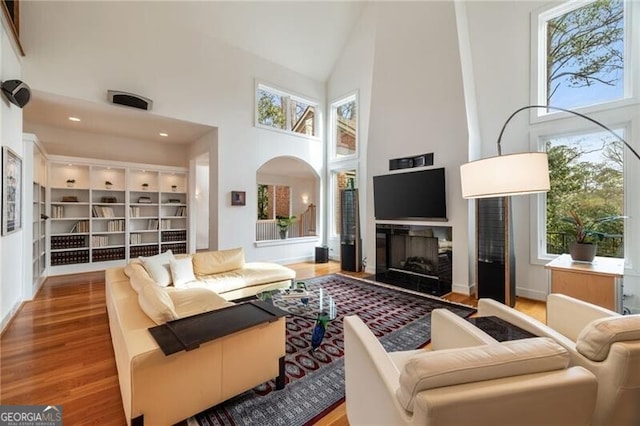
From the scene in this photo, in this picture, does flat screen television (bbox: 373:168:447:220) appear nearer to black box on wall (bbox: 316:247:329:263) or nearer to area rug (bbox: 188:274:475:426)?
area rug (bbox: 188:274:475:426)

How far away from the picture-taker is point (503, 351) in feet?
3.42

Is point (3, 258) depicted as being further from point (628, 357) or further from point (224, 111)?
point (628, 357)

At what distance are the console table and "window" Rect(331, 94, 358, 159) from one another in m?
4.45

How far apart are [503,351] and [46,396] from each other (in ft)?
9.33

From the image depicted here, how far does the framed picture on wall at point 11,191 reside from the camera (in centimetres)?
296

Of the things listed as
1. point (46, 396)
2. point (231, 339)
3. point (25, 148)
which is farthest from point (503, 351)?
point (25, 148)

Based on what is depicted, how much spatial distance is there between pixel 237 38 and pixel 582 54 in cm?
572

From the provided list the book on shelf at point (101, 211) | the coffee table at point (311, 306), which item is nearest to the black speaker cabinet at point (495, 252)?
the coffee table at point (311, 306)

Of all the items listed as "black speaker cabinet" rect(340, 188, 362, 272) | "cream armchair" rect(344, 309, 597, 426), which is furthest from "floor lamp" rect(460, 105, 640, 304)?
"black speaker cabinet" rect(340, 188, 362, 272)

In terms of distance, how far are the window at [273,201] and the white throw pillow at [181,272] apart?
5.02 m

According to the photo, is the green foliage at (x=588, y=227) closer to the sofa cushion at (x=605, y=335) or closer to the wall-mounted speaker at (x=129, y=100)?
the sofa cushion at (x=605, y=335)

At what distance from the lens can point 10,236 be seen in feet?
10.7

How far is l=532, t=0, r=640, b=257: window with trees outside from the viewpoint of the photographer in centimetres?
352

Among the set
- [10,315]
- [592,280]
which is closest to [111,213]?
[10,315]
